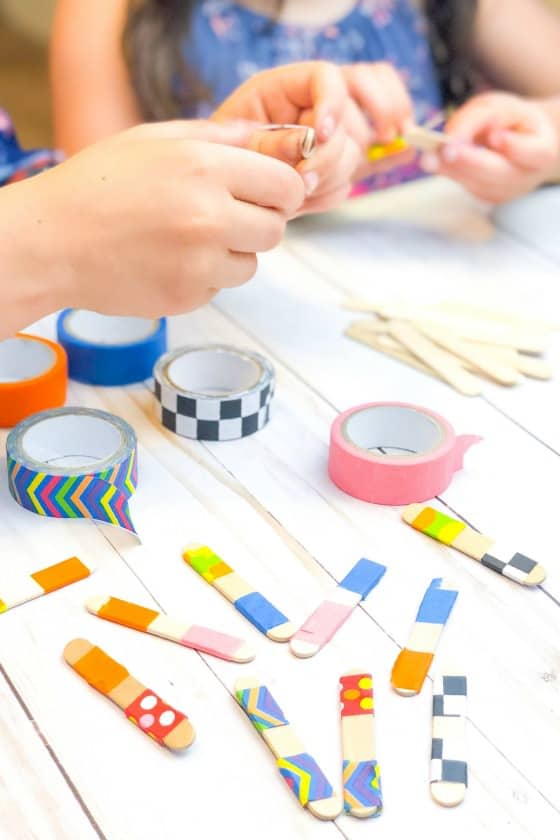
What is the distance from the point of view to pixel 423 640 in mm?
609

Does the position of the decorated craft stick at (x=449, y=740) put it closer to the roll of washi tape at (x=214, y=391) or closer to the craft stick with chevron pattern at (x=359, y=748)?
the craft stick with chevron pattern at (x=359, y=748)

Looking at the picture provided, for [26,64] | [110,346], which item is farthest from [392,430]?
[26,64]

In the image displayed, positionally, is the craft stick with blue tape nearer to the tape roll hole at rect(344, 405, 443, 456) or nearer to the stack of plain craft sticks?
the tape roll hole at rect(344, 405, 443, 456)

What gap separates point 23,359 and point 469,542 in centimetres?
41

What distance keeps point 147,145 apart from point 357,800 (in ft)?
1.47

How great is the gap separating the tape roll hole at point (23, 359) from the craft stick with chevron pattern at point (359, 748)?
41 cm

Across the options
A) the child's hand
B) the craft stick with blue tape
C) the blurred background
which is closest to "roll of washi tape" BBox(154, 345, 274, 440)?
the craft stick with blue tape

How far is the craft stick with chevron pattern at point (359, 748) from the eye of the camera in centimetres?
51

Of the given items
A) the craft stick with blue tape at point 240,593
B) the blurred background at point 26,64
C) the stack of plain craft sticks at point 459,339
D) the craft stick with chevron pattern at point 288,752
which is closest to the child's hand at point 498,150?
the stack of plain craft sticks at point 459,339

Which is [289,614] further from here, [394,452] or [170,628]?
[394,452]

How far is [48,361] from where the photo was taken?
33.2 inches

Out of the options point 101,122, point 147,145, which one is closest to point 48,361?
point 147,145

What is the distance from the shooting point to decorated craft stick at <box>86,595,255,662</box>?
598 mm

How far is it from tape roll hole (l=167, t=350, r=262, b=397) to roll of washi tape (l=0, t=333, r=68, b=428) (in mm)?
92
